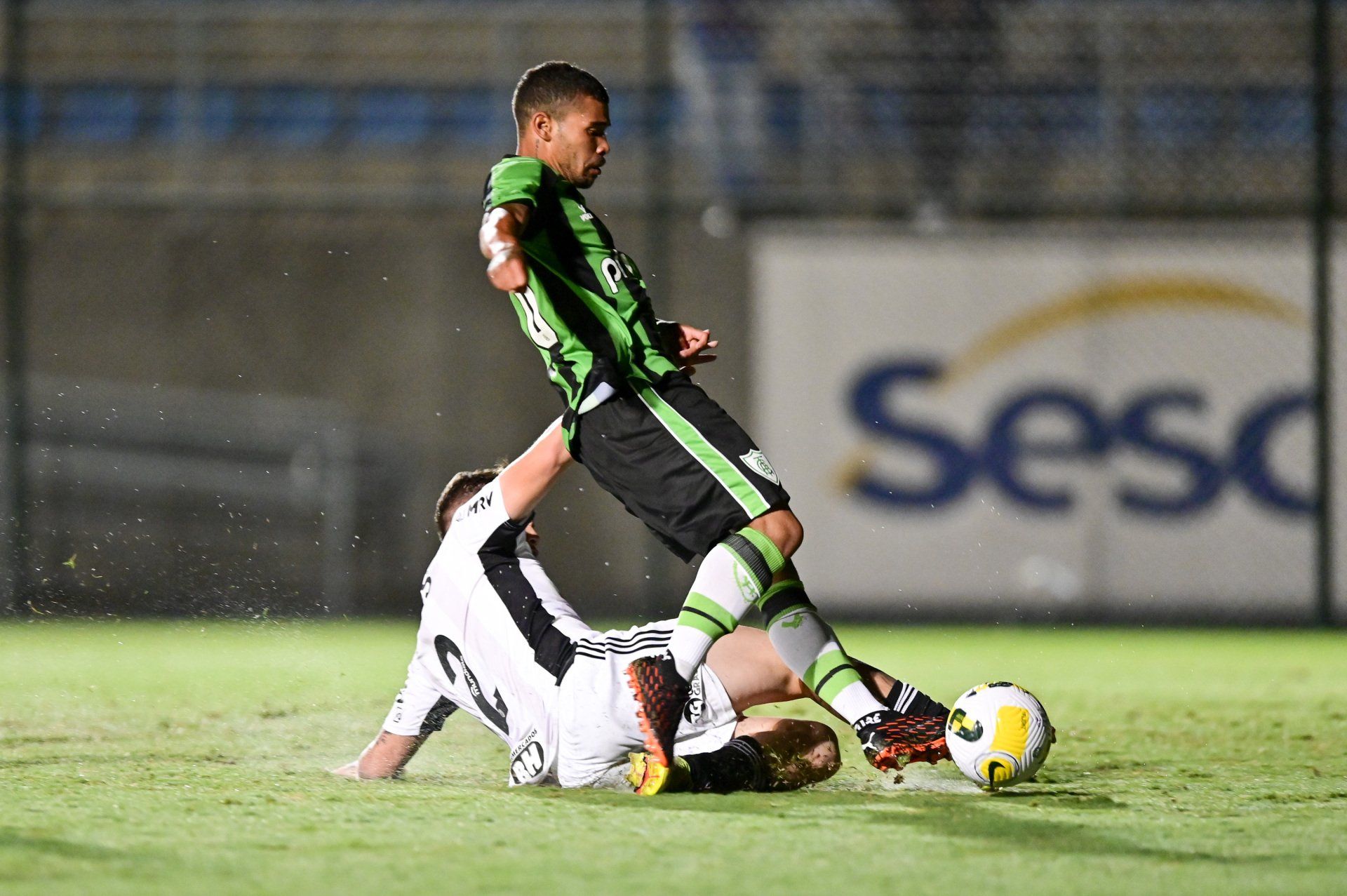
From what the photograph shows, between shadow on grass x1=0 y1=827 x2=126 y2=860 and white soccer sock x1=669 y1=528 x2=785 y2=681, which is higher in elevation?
white soccer sock x1=669 y1=528 x2=785 y2=681

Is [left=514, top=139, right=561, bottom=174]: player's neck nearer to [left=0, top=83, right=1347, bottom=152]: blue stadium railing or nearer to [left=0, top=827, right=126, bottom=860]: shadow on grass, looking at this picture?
[left=0, top=827, right=126, bottom=860]: shadow on grass

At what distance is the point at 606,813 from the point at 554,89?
185cm

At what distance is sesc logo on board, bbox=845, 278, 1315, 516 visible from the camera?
9688 millimetres

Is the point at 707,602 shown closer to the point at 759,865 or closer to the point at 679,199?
the point at 759,865

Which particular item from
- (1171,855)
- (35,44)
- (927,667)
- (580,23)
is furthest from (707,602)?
(35,44)

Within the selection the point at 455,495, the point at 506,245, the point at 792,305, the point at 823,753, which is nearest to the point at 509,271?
the point at 506,245

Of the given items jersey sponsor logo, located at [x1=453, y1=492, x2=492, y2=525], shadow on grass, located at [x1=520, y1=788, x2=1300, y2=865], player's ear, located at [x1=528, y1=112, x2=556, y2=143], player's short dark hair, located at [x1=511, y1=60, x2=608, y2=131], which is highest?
player's short dark hair, located at [x1=511, y1=60, x2=608, y2=131]

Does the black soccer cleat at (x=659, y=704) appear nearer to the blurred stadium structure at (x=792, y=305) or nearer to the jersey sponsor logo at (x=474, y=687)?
the jersey sponsor logo at (x=474, y=687)

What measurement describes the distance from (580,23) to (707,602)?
8.48 meters

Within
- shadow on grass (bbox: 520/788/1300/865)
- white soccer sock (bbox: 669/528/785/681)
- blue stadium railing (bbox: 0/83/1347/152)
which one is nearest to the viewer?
shadow on grass (bbox: 520/788/1300/865)

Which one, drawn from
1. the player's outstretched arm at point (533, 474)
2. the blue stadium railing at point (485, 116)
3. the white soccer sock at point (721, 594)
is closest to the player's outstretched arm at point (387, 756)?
the player's outstretched arm at point (533, 474)

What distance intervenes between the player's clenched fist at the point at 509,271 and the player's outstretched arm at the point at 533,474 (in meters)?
0.69

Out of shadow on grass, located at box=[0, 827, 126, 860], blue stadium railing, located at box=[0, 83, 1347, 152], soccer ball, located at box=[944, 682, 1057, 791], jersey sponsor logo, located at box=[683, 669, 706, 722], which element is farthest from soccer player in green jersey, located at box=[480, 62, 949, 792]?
blue stadium railing, located at box=[0, 83, 1347, 152]

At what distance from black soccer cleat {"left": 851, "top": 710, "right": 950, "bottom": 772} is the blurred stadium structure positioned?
5553 mm
